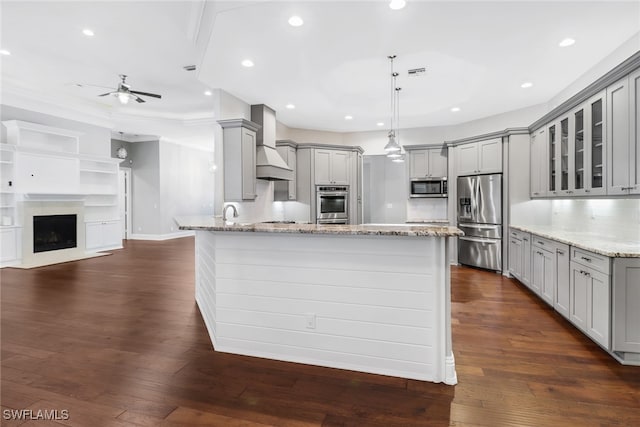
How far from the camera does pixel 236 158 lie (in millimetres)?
5090

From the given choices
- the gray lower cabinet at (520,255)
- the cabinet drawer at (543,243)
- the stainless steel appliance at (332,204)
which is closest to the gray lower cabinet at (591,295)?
the cabinet drawer at (543,243)

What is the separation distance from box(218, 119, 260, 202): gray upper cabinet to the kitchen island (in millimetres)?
2337

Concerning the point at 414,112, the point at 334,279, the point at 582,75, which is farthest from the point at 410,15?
the point at 414,112

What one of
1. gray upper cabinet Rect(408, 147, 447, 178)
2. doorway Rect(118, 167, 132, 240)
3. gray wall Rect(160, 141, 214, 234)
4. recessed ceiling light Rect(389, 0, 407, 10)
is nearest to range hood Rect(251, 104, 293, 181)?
gray upper cabinet Rect(408, 147, 447, 178)

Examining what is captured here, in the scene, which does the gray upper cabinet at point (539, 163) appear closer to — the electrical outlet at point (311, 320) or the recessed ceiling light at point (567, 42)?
the recessed ceiling light at point (567, 42)

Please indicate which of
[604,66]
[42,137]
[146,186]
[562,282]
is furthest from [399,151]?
[146,186]

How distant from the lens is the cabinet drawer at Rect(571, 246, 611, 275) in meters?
2.65

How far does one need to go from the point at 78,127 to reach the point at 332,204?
595cm

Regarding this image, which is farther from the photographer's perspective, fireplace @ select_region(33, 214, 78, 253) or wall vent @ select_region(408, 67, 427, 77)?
fireplace @ select_region(33, 214, 78, 253)

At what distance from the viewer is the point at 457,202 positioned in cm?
646

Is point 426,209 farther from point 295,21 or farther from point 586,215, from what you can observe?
point 295,21

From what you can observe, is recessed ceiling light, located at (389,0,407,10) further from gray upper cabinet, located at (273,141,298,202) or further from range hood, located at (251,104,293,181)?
gray upper cabinet, located at (273,141,298,202)

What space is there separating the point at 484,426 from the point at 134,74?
6.19m

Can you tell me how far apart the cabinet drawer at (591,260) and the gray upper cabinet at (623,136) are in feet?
2.05
